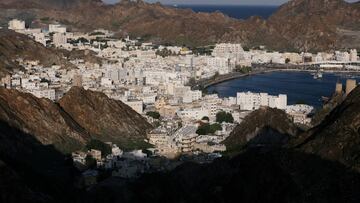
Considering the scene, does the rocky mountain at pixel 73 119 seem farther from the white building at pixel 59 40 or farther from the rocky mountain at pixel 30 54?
the white building at pixel 59 40

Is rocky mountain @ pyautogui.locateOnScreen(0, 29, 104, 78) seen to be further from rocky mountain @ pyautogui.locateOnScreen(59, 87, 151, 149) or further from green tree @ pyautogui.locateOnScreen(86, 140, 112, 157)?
green tree @ pyautogui.locateOnScreen(86, 140, 112, 157)

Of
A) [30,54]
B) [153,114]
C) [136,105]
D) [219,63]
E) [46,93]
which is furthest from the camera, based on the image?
[219,63]

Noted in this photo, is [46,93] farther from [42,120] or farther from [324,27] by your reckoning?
[324,27]

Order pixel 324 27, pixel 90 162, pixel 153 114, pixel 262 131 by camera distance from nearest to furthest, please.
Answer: pixel 90 162 < pixel 262 131 < pixel 153 114 < pixel 324 27

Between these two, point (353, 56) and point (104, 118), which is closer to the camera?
point (104, 118)

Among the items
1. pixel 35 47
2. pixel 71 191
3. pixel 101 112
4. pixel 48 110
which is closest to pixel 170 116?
pixel 101 112

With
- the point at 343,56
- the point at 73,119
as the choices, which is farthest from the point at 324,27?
the point at 73,119

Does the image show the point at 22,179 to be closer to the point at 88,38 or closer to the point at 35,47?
the point at 35,47
